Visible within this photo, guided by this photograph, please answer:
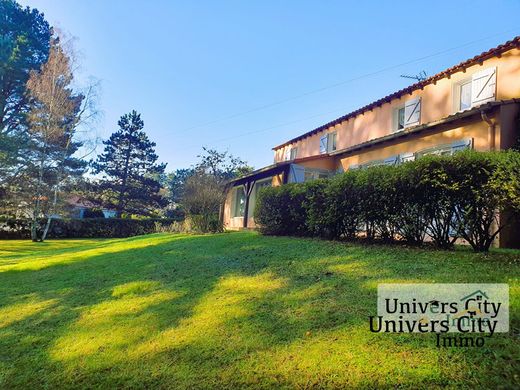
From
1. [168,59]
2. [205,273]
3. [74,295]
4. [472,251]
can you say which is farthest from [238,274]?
[168,59]

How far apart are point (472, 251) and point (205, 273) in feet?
15.5

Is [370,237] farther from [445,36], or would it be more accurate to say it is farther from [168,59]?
[168,59]

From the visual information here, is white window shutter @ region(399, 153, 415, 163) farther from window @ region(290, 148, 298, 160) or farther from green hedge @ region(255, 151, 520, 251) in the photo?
window @ region(290, 148, 298, 160)

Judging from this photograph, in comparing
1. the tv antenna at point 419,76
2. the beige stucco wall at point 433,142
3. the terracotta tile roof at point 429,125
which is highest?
the tv antenna at point 419,76

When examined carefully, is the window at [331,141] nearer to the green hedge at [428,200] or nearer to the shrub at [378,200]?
the green hedge at [428,200]

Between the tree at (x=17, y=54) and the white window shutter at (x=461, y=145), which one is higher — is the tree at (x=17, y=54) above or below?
above

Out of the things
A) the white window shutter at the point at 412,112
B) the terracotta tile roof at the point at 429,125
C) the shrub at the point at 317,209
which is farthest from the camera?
the white window shutter at the point at 412,112

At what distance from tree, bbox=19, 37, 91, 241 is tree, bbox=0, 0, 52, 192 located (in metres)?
2.36

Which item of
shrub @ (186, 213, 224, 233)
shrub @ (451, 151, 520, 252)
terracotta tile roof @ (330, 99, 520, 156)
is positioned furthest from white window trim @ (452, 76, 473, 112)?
shrub @ (186, 213, 224, 233)

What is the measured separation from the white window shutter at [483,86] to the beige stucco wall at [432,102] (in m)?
0.13

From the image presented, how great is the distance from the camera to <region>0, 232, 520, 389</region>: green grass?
2400 millimetres

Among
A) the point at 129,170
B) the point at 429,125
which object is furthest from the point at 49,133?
the point at 429,125

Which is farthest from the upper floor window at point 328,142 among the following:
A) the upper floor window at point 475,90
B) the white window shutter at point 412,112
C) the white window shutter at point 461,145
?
the white window shutter at point 461,145

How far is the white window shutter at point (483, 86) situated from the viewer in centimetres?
1032
